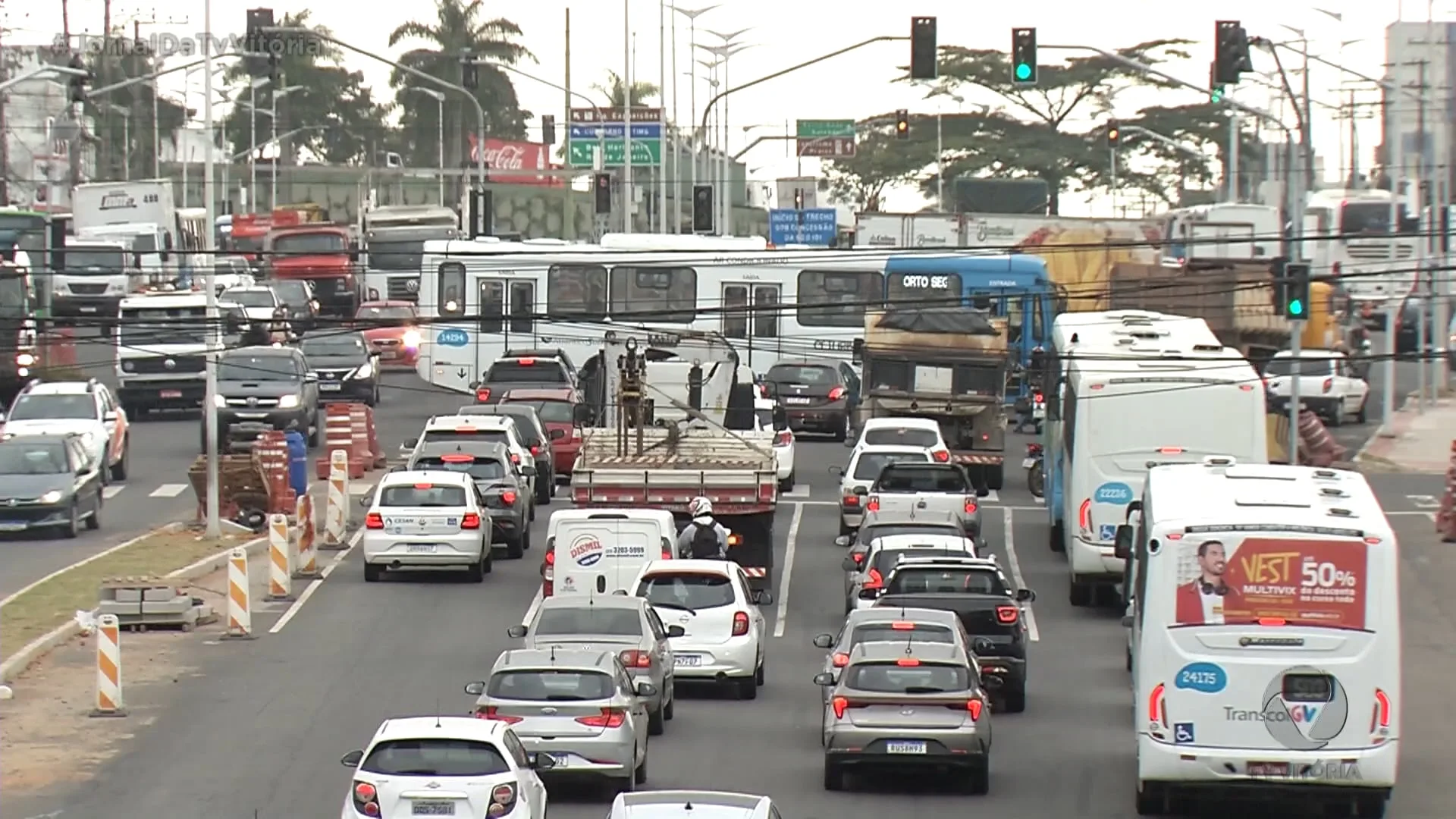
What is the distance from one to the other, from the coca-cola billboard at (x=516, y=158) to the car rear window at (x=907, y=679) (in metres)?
96.3

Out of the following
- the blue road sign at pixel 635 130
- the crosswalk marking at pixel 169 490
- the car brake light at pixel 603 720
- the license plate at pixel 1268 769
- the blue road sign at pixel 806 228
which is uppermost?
the blue road sign at pixel 635 130

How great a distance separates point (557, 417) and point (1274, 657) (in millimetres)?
27502

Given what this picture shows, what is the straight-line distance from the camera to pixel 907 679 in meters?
22.0

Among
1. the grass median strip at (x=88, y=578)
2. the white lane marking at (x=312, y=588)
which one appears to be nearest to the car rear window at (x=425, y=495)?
the white lane marking at (x=312, y=588)

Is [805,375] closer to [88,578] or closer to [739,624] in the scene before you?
[88,578]

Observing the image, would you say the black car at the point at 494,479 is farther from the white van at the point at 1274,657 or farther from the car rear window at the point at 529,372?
the white van at the point at 1274,657

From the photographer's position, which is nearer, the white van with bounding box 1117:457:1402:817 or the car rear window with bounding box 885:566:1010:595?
the white van with bounding box 1117:457:1402:817

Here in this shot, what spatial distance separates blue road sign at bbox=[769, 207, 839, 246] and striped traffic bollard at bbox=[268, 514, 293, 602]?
52573 millimetres

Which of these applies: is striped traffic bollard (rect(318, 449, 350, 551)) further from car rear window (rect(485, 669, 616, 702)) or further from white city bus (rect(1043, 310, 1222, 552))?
car rear window (rect(485, 669, 616, 702))

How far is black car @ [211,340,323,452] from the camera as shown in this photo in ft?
163

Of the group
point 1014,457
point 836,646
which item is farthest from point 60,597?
point 1014,457

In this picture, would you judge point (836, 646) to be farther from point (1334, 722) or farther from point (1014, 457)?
point (1014, 457)

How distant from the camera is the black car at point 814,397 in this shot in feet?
172

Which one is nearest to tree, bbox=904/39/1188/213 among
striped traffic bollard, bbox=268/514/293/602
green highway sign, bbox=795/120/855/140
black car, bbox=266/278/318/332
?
green highway sign, bbox=795/120/855/140
